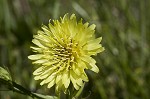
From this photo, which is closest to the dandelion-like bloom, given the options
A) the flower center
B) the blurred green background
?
the flower center

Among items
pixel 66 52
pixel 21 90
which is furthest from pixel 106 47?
pixel 21 90

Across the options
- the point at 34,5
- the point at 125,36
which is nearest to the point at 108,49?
the point at 125,36

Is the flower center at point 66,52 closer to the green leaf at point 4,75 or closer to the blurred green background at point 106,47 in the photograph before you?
the green leaf at point 4,75

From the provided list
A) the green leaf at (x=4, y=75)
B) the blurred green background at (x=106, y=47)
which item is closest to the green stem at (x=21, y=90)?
the green leaf at (x=4, y=75)

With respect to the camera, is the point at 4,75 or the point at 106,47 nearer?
the point at 4,75

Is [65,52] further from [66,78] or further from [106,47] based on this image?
[106,47]
